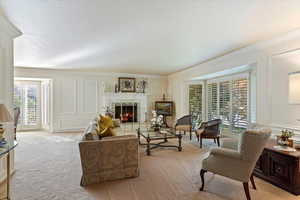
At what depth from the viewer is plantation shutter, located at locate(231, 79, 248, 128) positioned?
5.37m

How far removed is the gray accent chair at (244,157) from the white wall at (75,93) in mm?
6164

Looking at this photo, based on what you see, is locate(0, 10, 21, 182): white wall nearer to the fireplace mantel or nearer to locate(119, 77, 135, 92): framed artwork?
the fireplace mantel

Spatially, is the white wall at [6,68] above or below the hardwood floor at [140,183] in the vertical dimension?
above

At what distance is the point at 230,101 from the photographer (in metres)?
5.99

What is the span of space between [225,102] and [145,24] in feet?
14.4

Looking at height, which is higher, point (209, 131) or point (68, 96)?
point (68, 96)

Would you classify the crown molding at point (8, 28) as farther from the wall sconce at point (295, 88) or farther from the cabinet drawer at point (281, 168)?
the cabinet drawer at point (281, 168)

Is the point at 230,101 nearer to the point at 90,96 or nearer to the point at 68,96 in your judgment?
the point at 90,96

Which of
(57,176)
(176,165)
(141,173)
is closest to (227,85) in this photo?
(176,165)

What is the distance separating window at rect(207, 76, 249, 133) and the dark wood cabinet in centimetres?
239

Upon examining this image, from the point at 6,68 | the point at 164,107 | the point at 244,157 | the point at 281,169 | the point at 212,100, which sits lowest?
the point at 281,169

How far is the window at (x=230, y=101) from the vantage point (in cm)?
541

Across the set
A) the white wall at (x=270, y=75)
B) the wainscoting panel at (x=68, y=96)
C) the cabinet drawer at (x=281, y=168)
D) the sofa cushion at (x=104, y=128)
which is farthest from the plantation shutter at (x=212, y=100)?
the wainscoting panel at (x=68, y=96)

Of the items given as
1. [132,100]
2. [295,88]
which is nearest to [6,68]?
[295,88]
